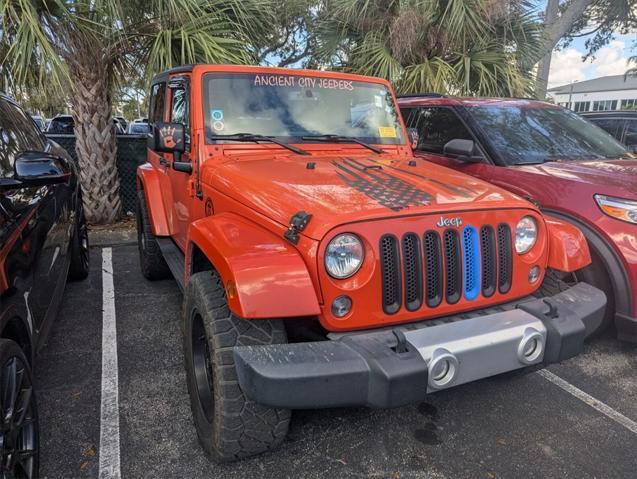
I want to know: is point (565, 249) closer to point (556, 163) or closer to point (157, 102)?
point (556, 163)

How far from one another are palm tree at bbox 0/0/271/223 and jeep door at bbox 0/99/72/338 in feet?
3.99

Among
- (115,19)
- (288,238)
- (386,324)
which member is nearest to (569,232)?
(386,324)

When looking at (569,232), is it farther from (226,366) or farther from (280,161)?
(226,366)

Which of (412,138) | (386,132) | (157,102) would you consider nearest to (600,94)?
(412,138)

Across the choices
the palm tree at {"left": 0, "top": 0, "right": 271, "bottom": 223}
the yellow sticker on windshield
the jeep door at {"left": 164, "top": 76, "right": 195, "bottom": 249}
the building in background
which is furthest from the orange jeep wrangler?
the building in background

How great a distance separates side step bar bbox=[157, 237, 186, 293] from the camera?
11.8 feet

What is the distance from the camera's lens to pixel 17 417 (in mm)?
1972

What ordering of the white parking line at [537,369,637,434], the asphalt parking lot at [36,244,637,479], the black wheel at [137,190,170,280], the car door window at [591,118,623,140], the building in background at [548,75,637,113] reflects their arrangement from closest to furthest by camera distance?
the asphalt parking lot at [36,244,637,479]
the white parking line at [537,369,637,434]
the black wheel at [137,190,170,280]
the car door window at [591,118,623,140]
the building in background at [548,75,637,113]

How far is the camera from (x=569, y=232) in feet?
9.11

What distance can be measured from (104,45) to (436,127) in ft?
13.4

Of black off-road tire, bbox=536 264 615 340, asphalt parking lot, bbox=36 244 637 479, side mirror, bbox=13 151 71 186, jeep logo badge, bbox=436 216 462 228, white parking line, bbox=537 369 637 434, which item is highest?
side mirror, bbox=13 151 71 186

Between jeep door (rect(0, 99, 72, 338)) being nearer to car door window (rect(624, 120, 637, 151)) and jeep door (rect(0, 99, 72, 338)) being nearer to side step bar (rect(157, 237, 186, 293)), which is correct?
side step bar (rect(157, 237, 186, 293))

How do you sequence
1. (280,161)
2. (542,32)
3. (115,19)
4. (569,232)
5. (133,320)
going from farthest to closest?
(542,32) → (115,19) → (133,320) → (280,161) → (569,232)

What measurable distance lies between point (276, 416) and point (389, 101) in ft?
8.63
